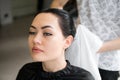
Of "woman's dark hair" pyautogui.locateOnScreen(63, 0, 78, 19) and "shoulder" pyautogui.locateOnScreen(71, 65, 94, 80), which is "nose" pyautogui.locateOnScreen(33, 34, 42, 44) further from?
"woman's dark hair" pyautogui.locateOnScreen(63, 0, 78, 19)

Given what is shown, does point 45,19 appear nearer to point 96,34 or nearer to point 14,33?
point 96,34

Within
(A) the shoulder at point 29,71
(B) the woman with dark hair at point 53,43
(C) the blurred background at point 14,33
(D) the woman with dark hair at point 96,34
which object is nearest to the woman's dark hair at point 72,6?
(D) the woman with dark hair at point 96,34

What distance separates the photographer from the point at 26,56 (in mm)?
3150

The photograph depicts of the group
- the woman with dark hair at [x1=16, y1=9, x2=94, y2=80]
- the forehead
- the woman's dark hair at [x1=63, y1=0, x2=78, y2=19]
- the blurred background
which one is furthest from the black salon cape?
the blurred background

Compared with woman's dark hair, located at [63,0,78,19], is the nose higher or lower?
lower

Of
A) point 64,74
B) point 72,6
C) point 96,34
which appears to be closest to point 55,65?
point 64,74

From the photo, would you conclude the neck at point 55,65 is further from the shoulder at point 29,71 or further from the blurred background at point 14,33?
the blurred background at point 14,33

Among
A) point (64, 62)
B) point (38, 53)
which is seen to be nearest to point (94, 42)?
point (64, 62)

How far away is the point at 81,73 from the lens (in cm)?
117

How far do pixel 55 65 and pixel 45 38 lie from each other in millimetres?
154

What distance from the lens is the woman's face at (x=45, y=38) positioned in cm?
108

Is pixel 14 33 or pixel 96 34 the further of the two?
pixel 14 33

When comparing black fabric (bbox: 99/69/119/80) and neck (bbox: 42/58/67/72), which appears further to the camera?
black fabric (bbox: 99/69/119/80)

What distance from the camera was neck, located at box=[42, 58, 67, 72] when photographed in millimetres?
1155
